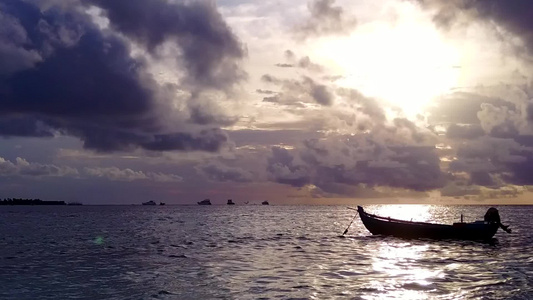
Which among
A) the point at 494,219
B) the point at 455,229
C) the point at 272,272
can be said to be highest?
the point at 494,219

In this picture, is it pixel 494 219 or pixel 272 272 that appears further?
pixel 494 219

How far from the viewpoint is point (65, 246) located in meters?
60.8

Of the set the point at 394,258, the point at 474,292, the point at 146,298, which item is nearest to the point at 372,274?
the point at 474,292

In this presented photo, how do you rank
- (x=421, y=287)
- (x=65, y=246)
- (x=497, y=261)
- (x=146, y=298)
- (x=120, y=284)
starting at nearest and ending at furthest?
1. (x=146, y=298)
2. (x=421, y=287)
3. (x=120, y=284)
4. (x=497, y=261)
5. (x=65, y=246)

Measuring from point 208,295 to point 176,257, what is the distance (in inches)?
765

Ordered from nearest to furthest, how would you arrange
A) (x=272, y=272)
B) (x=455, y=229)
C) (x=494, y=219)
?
1. (x=272, y=272)
2. (x=494, y=219)
3. (x=455, y=229)

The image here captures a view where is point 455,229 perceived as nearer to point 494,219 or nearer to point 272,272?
point 494,219

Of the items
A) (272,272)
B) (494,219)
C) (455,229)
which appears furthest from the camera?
(455,229)

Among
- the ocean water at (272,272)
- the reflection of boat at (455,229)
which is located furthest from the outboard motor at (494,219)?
the ocean water at (272,272)

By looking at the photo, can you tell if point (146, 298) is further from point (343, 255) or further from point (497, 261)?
point (497, 261)

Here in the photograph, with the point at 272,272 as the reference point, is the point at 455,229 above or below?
above

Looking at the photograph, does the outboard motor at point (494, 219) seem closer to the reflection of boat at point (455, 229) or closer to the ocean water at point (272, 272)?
the reflection of boat at point (455, 229)

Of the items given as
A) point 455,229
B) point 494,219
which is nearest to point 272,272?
point 455,229

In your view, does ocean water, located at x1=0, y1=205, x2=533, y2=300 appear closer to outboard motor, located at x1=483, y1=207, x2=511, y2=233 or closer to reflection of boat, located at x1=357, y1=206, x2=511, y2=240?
reflection of boat, located at x1=357, y1=206, x2=511, y2=240
